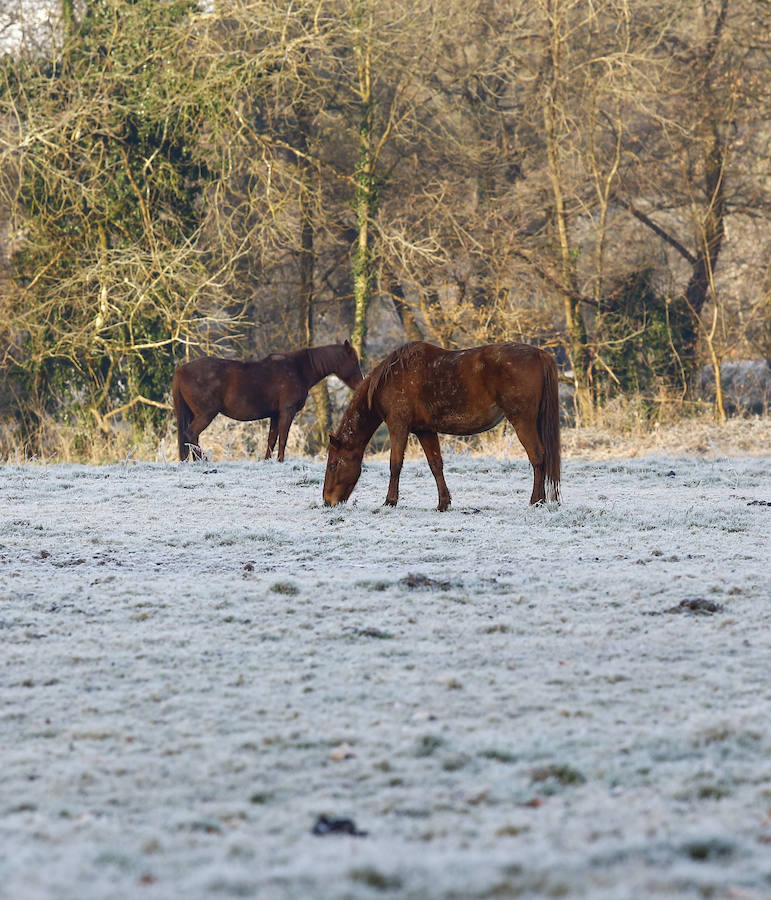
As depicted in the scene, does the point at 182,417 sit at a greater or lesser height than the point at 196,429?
greater

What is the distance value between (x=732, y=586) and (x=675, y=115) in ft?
57.6

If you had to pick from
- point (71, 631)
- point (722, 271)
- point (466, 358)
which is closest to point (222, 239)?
point (722, 271)

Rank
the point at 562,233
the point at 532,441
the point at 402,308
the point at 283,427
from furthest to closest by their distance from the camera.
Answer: the point at 402,308
the point at 562,233
the point at 283,427
the point at 532,441

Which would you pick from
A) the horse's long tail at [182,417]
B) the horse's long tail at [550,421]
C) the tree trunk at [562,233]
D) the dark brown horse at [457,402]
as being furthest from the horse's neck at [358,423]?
the tree trunk at [562,233]

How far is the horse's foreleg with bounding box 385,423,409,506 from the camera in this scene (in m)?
9.06

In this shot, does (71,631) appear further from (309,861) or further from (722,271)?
(722,271)

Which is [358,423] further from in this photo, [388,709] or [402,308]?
[402,308]

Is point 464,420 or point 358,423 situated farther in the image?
point 358,423

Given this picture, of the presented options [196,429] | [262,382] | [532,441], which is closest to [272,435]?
[262,382]

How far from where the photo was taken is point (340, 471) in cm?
929

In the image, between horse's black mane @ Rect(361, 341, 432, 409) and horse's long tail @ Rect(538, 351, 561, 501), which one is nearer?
horse's long tail @ Rect(538, 351, 561, 501)

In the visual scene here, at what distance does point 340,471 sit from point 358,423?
1.44 feet

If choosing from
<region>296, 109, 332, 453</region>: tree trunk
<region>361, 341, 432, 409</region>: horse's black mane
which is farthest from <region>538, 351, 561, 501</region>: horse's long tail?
<region>296, 109, 332, 453</region>: tree trunk

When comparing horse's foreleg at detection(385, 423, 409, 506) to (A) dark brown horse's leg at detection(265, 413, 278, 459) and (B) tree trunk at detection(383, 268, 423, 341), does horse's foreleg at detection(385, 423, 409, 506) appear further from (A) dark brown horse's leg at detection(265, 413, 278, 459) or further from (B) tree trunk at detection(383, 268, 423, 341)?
(B) tree trunk at detection(383, 268, 423, 341)
